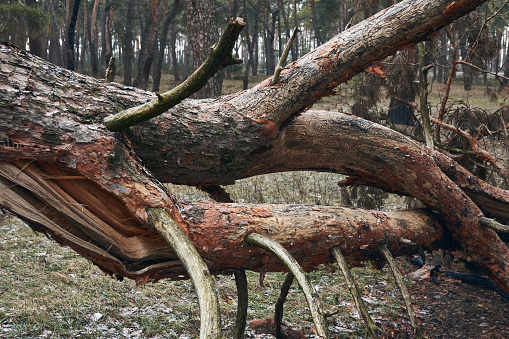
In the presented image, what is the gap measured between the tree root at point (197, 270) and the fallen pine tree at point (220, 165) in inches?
0.4

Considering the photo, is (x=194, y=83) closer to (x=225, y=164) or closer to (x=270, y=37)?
(x=225, y=164)

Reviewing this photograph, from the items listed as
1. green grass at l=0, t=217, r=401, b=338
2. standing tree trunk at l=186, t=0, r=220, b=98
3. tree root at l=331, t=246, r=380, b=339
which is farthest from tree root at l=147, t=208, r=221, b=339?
standing tree trunk at l=186, t=0, r=220, b=98

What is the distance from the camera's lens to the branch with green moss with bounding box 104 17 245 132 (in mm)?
1304

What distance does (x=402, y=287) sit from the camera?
242cm

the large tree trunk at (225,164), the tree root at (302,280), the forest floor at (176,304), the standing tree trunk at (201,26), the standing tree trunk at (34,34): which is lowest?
the forest floor at (176,304)

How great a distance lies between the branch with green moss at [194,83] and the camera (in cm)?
130

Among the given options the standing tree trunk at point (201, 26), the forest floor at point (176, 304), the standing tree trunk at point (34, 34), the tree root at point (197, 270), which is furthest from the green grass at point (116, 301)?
the standing tree trunk at point (34, 34)

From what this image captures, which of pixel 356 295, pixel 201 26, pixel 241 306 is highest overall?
pixel 201 26

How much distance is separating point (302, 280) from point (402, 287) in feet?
3.48

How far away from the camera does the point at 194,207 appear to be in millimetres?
2047

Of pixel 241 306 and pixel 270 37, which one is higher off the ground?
pixel 270 37

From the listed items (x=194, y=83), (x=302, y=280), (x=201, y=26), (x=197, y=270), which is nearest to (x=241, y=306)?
(x=302, y=280)

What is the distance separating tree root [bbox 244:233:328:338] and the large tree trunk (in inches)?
6.4

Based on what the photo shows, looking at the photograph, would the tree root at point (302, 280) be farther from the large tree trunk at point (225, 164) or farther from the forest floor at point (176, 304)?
the forest floor at point (176, 304)
